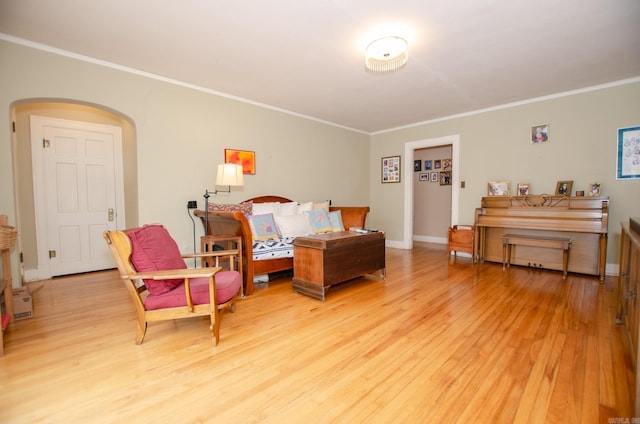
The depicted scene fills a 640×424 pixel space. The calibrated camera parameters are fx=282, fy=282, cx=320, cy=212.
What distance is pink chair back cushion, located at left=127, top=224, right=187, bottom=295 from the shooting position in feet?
6.41

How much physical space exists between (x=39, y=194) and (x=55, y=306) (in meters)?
1.72

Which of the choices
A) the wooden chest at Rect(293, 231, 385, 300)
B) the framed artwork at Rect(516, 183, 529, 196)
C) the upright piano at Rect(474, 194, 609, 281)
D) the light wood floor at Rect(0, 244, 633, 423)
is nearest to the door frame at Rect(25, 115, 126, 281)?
the light wood floor at Rect(0, 244, 633, 423)

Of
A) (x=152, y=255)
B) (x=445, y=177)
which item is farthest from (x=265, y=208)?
(x=445, y=177)

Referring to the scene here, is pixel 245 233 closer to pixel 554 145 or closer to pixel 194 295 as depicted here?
pixel 194 295

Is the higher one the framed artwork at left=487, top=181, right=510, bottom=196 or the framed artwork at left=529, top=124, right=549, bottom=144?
the framed artwork at left=529, top=124, right=549, bottom=144

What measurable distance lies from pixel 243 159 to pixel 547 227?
14.1 feet

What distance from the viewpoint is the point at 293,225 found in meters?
3.85

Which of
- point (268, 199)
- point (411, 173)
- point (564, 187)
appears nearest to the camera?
point (564, 187)

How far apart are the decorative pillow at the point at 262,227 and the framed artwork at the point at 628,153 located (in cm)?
453

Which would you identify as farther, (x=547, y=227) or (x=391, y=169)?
(x=391, y=169)

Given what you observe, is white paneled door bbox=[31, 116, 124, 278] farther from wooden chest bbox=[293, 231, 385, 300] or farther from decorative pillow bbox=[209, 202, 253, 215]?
wooden chest bbox=[293, 231, 385, 300]

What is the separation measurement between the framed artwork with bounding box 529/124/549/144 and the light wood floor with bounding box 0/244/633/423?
7.57 ft

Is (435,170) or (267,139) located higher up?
(267,139)

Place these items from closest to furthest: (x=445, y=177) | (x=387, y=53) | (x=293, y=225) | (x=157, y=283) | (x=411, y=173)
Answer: (x=157, y=283), (x=387, y=53), (x=293, y=225), (x=411, y=173), (x=445, y=177)
